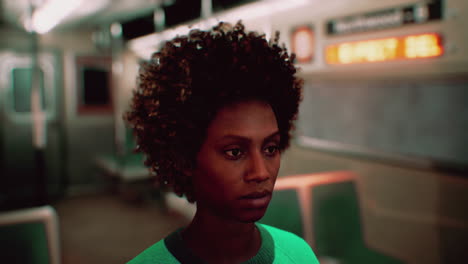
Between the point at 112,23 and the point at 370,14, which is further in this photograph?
the point at 112,23

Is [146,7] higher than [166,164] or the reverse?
higher

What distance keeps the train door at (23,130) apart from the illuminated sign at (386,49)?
4.38m

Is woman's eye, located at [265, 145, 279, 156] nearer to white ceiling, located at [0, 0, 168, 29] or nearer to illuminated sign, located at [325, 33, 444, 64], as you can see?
illuminated sign, located at [325, 33, 444, 64]

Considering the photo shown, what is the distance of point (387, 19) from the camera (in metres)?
2.29

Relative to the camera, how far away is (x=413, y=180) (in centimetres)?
254

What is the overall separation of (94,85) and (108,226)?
251cm

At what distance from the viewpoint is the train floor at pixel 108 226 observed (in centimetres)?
388

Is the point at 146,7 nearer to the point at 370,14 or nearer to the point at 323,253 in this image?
the point at 370,14

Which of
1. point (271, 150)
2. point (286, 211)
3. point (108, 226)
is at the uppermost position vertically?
point (271, 150)

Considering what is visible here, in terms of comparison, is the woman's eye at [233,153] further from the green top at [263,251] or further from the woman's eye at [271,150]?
the green top at [263,251]

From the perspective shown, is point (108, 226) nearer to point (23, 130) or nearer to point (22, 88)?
point (23, 130)

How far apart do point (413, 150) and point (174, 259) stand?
553cm

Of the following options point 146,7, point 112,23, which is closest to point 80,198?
point 112,23

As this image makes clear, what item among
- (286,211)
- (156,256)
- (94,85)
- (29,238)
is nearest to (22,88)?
(94,85)
